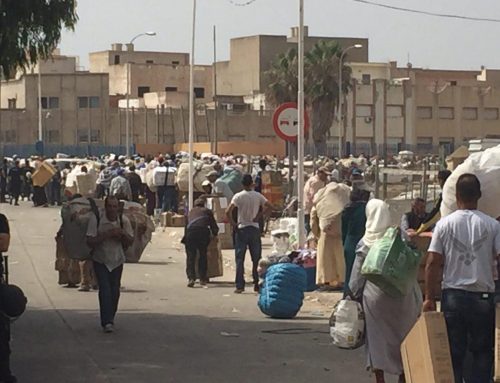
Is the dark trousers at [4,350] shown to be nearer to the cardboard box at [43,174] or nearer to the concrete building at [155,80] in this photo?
the cardboard box at [43,174]

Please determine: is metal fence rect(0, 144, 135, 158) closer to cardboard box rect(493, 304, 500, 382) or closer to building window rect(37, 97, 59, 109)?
building window rect(37, 97, 59, 109)

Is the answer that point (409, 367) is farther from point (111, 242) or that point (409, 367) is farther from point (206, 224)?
point (206, 224)

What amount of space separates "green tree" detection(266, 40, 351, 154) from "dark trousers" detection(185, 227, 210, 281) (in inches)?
2336

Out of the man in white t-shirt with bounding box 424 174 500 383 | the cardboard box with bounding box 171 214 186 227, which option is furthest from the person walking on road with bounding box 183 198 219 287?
the cardboard box with bounding box 171 214 186 227

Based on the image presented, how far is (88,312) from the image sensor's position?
17469 mm

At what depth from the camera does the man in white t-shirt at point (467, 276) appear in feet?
30.3

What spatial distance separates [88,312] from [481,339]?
9.06 m

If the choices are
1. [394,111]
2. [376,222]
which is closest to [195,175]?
[376,222]

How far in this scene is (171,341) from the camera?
47.8 ft

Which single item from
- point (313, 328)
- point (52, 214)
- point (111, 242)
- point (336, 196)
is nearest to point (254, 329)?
point (313, 328)

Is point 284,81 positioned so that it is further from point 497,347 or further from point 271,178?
point 497,347

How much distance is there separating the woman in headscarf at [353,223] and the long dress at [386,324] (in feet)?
18.7

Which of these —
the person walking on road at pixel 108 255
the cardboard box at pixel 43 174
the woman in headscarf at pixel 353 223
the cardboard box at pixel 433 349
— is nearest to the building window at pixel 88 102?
the cardboard box at pixel 43 174

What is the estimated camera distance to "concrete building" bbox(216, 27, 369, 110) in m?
105
